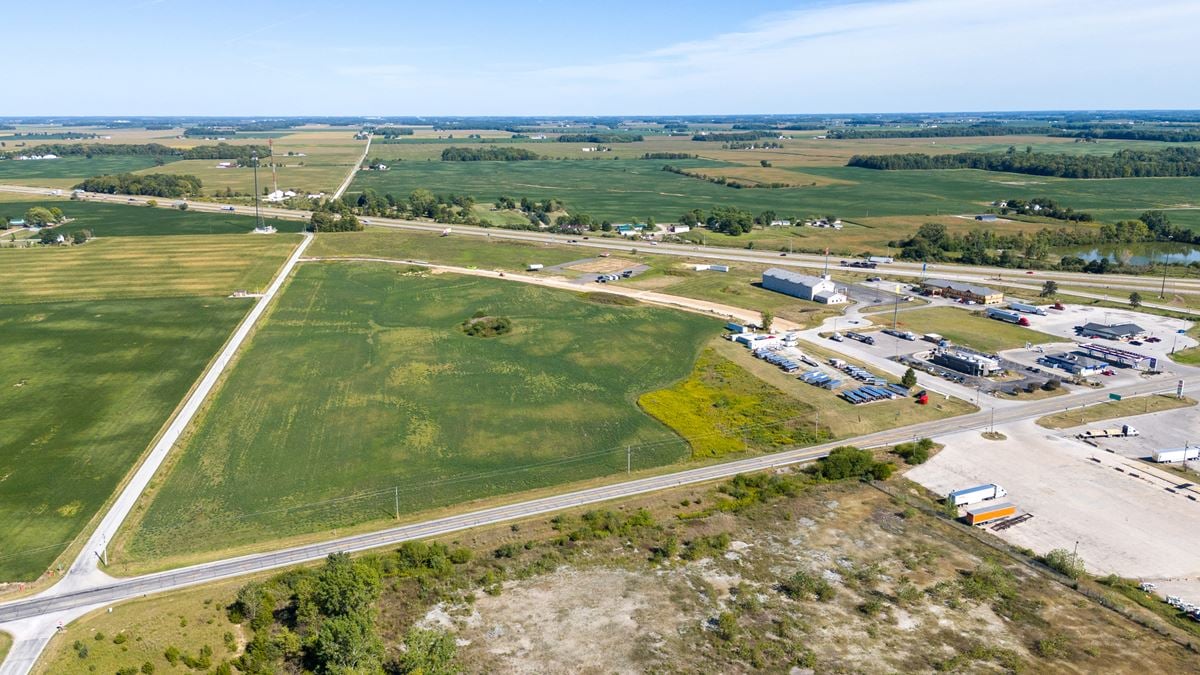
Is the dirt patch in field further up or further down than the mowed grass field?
further up

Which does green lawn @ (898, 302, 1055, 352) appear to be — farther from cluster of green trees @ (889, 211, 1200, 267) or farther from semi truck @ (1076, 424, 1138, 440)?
cluster of green trees @ (889, 211, 1200, 267)

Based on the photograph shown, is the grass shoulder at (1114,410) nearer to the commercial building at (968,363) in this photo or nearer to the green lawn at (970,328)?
the commercial building at (968,363)

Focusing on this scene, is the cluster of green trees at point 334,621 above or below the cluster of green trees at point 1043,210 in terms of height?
below

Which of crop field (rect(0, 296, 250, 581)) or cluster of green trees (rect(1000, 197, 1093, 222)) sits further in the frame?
cluster of green trees (rect(1000, 197, 1093, 222))

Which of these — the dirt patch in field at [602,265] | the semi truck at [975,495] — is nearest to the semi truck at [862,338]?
the semi truck at [975,495]

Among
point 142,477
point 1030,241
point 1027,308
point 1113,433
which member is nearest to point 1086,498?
point 1113,433

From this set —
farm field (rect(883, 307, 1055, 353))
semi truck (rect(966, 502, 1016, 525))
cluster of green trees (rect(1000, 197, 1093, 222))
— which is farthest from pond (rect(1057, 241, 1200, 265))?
semi truck (rect(966, 502, 1016, 525))
